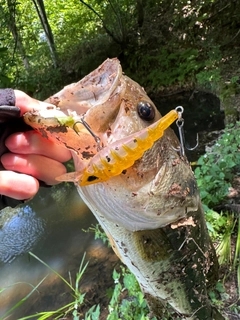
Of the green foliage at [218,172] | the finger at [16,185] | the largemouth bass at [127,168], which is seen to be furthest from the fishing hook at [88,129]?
the green foliage at [218,172]

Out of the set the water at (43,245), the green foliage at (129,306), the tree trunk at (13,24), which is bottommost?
the water at (43,245)

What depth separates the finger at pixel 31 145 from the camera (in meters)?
1.16

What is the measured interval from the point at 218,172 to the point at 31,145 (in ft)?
8.84

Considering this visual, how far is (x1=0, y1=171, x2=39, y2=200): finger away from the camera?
1176 mm

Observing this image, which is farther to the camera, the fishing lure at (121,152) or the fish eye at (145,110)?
the fish eye at (145,110)

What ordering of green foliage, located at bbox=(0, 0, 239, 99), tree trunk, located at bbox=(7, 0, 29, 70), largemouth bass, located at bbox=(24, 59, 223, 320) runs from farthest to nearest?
green foliage, located at bbox=(0, 0, 239, 99) → tree trunk, located at bbox=(7, 0, 29, 70) → largemouth bass, located at bbox=(24, 59, 223, 320)

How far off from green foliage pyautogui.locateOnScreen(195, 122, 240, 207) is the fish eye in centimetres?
228

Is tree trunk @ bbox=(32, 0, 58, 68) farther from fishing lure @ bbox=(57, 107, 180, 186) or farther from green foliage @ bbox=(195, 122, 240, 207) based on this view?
fishing lure @ bbox=(57, 107, 180, 186)

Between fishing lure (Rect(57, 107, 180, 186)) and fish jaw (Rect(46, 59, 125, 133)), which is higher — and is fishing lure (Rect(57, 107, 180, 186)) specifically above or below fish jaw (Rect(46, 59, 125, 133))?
below

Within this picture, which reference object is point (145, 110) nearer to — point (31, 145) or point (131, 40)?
point (31, 145)

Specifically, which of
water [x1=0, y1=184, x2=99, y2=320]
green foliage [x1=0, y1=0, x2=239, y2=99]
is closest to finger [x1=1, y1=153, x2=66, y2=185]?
water [x1=0, y1=184, x2=99, y2=320]

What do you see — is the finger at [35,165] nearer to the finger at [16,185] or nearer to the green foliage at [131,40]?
the finger at [16,185]

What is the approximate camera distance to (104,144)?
3.83 feet

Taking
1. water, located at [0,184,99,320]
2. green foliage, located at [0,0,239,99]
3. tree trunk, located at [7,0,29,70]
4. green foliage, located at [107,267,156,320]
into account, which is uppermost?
tree trunk, located at [7,0,29,70]
